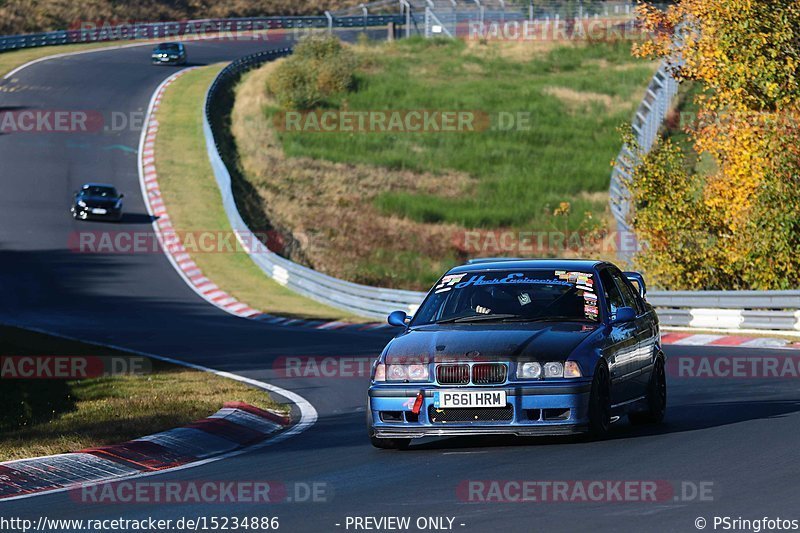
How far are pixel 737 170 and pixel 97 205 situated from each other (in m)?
22.7

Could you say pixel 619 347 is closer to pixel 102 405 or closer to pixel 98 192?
pixel 102 405

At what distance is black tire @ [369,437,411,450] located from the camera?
10867mm

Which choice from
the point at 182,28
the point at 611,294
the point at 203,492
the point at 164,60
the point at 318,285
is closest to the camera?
the point at 203,492

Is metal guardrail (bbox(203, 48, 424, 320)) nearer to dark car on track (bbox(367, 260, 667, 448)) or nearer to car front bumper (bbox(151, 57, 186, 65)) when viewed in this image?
dark car on track (bbox(367, 260, 667, 448))

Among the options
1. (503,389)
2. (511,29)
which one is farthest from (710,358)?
(511,29)

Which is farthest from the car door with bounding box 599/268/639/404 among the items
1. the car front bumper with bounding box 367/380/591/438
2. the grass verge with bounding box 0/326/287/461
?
the grass verge with bounding box 0/326/287/461

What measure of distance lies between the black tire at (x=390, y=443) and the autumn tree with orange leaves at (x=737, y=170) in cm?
1606

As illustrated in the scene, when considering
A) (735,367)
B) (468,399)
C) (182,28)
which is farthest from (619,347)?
(182,28)

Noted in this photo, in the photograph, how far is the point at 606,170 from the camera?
5181cm

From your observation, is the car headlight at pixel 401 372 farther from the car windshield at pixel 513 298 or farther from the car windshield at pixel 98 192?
the car windshield at pixel 98 192

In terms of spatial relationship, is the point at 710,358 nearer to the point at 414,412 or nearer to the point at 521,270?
the point at 521,270

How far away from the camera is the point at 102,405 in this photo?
14688mm

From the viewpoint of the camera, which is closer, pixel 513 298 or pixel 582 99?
pixel 513 298

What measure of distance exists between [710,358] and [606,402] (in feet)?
28.7
